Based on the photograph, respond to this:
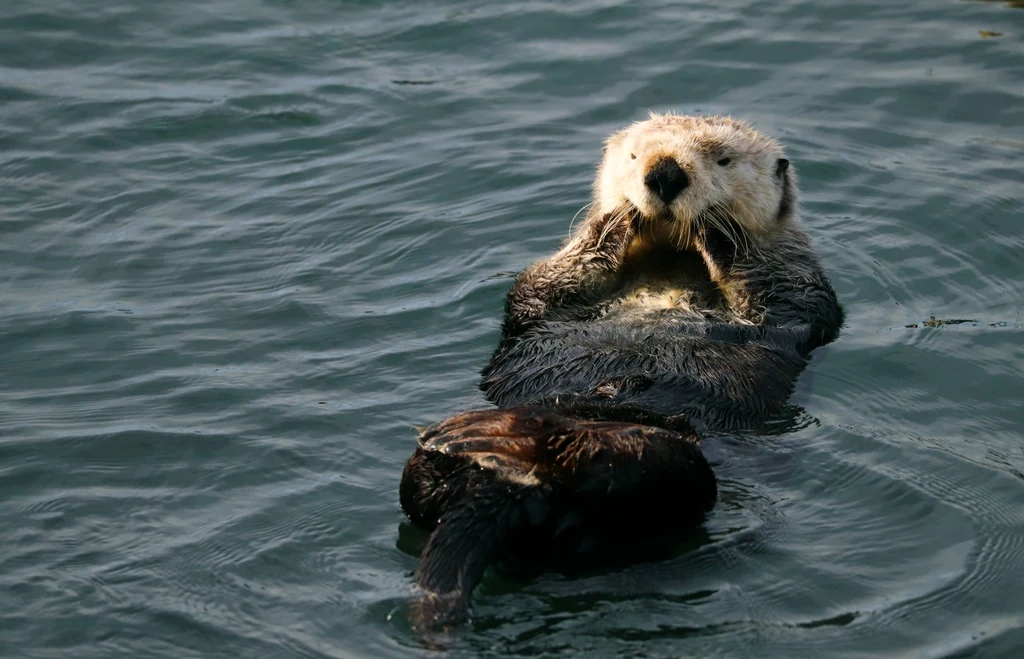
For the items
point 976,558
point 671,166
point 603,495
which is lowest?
point 976,558

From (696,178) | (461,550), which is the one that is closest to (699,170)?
(696,178)

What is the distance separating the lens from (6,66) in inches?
342

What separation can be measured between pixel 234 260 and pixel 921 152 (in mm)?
4258

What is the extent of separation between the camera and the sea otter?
3.46 metres

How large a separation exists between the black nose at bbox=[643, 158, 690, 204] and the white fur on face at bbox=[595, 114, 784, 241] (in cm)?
2

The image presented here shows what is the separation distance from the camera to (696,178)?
5.01m

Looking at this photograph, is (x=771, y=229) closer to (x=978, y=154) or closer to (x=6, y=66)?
(x=978, y=154)

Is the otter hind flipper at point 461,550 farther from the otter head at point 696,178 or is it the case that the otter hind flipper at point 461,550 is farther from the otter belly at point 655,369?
Answer: the otter head at point 696,178

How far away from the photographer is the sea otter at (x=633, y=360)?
11.4ft

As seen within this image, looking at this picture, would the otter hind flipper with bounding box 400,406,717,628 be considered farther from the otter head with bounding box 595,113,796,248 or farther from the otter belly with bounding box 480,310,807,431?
the otter head with bounding box 595,113,796,248

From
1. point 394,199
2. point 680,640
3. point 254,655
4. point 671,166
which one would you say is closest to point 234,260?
point 394,199

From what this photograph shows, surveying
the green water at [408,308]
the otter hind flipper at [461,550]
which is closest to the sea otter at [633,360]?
the otter hind flipper at [461,550]

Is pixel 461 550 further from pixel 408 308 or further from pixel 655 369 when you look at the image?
pixel 408 308

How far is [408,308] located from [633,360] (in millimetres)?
1584
